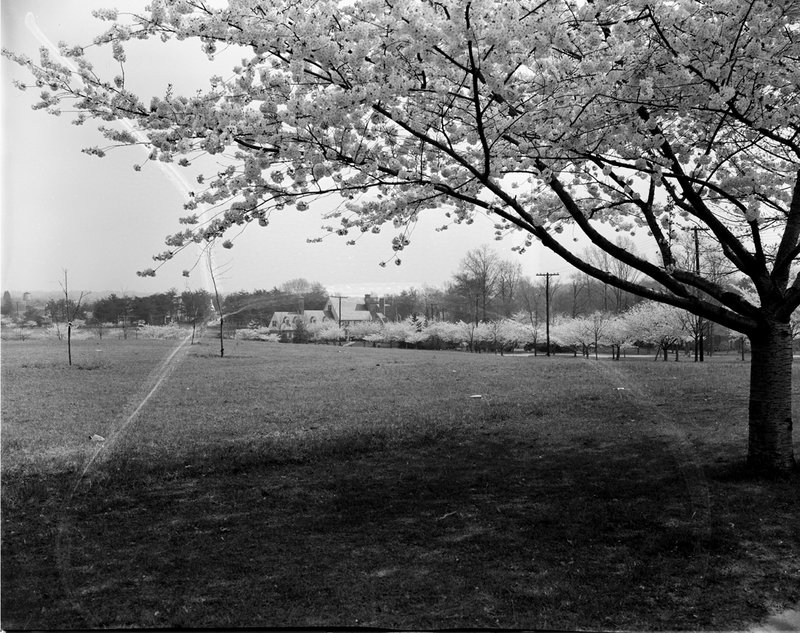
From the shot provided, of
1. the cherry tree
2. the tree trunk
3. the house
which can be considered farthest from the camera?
the cherry tree

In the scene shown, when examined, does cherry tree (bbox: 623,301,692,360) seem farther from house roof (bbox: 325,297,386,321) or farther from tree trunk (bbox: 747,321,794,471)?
house roof (bbox: 325,297,386,321)

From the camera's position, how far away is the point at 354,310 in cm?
373

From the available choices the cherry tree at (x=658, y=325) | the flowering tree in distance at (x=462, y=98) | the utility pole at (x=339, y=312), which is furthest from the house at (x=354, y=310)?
the cherry tree at (x=658, y=325)

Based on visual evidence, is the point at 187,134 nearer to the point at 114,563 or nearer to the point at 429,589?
the point at 114,563

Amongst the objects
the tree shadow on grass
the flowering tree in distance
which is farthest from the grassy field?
the flowering tree in distance

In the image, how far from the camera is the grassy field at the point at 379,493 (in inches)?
92.6

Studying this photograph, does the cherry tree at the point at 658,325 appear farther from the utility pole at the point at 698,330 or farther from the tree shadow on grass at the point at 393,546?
the tree shadow on grass at the point at 393,546

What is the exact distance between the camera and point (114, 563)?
2.53 metres

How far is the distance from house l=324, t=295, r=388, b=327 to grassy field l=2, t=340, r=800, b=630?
0.68 feet

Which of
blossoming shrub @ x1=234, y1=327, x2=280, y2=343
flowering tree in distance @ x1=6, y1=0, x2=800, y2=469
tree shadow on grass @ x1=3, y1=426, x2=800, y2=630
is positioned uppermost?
flowering tree in distance @ x1=6, y1=0, x2=800, y2=469

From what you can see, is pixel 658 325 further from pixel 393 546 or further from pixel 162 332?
pixel 162 332

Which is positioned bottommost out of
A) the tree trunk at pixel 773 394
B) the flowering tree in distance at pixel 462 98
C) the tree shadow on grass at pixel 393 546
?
the tree shadow on grass at pixel 393 546

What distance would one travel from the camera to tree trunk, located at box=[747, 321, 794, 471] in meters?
3.12

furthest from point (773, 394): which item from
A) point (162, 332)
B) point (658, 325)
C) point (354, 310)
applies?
point (162, 332)
